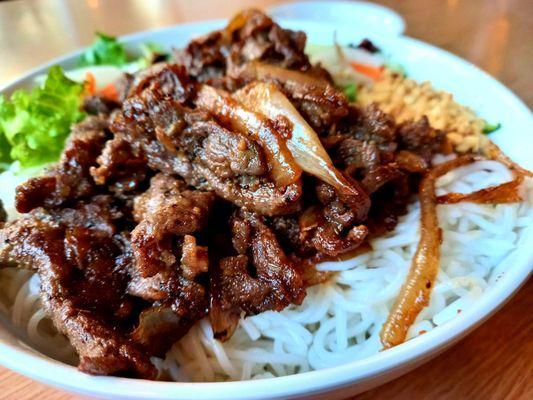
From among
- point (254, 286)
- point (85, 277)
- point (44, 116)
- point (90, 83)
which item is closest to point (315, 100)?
point (254, 286)

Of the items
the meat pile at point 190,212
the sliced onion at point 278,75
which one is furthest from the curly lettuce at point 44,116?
the sliced onion at point 278,75

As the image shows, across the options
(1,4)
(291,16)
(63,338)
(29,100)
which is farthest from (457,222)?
(1,4)

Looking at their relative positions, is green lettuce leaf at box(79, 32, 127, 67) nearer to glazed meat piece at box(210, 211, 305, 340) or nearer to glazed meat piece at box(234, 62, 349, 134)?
glazed meat piece at box(234, 62, 349, 134)

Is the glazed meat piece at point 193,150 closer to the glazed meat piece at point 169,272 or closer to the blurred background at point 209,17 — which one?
the glazed meat piece at point 169,272

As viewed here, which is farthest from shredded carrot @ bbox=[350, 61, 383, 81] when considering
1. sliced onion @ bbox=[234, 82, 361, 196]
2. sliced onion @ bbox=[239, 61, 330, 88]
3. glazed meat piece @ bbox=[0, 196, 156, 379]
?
glazed meat piece @ bbox=[0, 196, 156, 379]

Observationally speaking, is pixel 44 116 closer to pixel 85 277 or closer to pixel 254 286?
pixel 85 277

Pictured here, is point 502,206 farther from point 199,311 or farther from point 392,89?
point 199,311

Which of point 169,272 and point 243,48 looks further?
point 243,48
